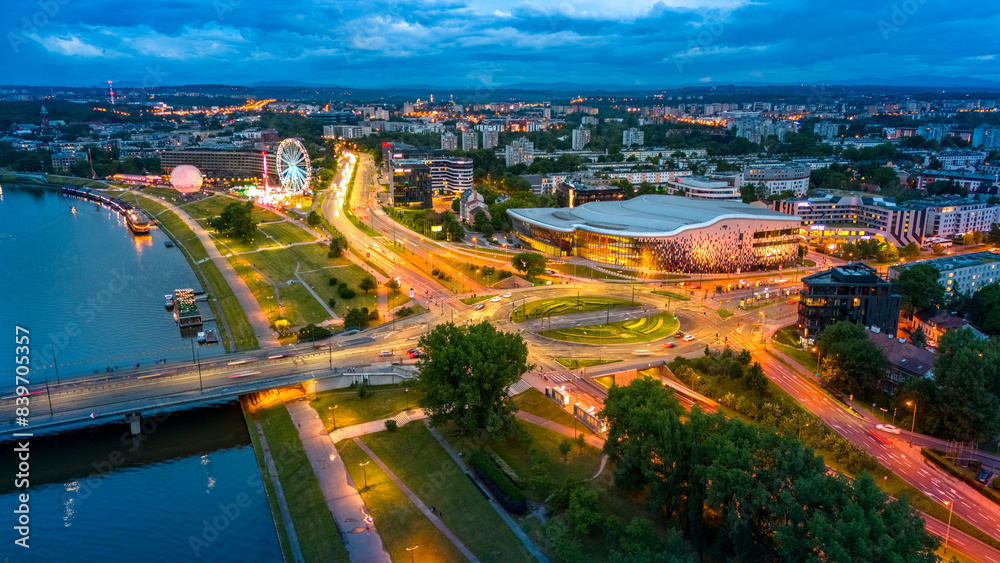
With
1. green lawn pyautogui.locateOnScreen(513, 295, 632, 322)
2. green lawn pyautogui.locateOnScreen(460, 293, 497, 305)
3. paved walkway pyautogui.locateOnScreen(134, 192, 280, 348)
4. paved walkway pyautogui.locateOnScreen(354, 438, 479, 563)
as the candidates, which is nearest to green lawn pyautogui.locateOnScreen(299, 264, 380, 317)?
paved walkway pyautogui.locateOnScreen(134, 192, 280, 348)

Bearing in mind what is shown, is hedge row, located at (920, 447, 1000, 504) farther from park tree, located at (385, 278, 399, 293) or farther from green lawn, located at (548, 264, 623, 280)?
park tree, located at (385, 278, 399, 293)

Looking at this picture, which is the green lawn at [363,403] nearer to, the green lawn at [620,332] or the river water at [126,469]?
the river water at [126,469]

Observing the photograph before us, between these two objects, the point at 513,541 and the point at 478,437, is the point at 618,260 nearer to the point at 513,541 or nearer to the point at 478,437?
the point at 478,437

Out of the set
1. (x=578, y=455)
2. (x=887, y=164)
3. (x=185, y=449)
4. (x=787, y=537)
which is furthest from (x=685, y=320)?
(x=887, y=164)

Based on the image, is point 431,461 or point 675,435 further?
point 431,461

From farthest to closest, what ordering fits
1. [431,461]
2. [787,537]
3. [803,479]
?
[431,461]
[803,479]
[787,537]

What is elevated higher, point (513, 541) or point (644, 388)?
point (644, 388)
